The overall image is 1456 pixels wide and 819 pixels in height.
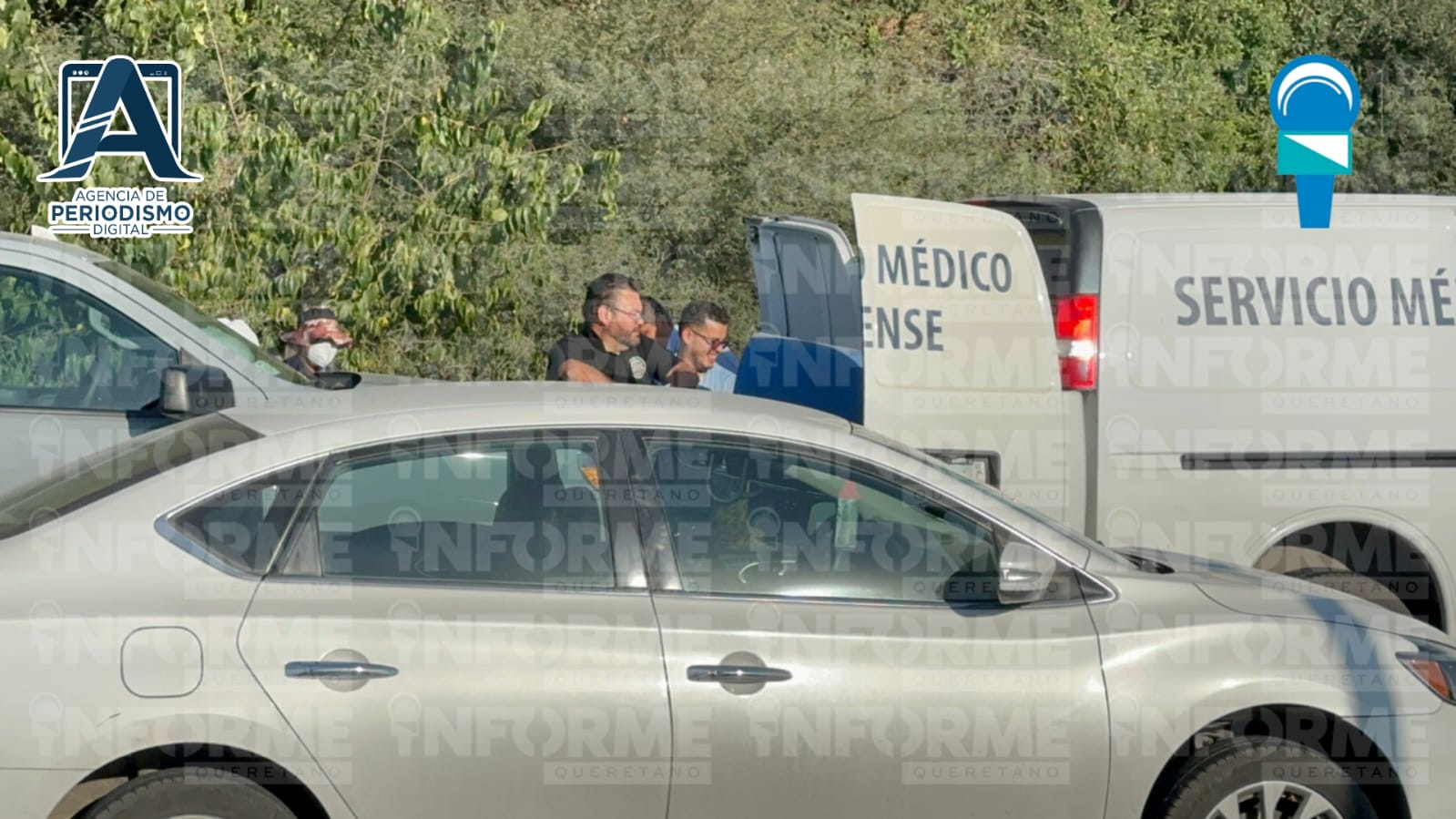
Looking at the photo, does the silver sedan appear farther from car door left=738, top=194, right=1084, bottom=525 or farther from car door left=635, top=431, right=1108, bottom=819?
car door left=738, top=194, right=1084, bottom=525

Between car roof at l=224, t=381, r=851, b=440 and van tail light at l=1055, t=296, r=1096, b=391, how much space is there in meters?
2.07

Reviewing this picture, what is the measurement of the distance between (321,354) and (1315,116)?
43.6 feet

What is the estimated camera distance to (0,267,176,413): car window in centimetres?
712

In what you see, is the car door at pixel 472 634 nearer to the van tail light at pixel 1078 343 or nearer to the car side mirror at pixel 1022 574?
the car side mirror at pixel 1022 574

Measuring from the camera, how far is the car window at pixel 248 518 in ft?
14.5

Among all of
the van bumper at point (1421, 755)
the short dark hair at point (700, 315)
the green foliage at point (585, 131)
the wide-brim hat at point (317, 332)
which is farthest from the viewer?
the green foliage at point (585, 131)

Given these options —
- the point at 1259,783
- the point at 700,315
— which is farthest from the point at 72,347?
the point at 1259,783

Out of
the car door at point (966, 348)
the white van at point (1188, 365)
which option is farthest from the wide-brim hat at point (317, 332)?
the car door at point (966, 348)

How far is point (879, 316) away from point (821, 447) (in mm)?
2111

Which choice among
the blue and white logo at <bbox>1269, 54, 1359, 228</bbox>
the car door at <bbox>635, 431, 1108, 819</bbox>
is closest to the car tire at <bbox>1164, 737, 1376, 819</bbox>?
the car door at <bbox>635, 431, 1108, 819</bbox>

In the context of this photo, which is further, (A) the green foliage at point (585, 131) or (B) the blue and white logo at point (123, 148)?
(B) the blue and white logo at point (123, 148)

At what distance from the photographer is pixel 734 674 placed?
4.51 metres

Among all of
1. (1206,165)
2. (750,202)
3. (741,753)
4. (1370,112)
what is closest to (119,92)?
(750,202)

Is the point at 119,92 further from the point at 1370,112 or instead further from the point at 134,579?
the point at 1370,112
